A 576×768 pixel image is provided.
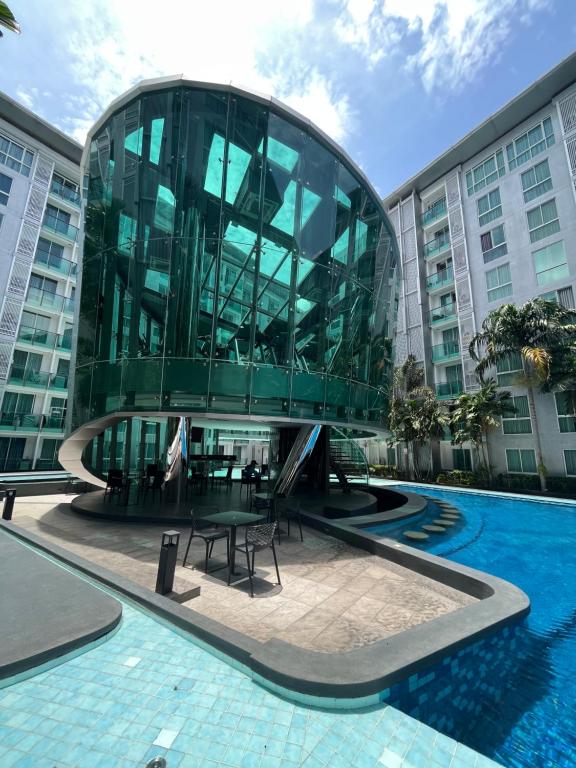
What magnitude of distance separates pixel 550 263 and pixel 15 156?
43.1 meters

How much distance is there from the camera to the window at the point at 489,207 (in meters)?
29.5

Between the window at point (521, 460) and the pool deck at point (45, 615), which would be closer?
the pool deck at point (45, 615)

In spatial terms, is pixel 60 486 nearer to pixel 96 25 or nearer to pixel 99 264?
pixel 99 264

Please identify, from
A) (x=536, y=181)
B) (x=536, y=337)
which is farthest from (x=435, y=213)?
(x=536, y=337)

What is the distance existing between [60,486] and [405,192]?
4108 cm

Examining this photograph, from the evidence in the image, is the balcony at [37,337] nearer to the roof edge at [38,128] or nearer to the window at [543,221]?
the roof edge at [38,128]

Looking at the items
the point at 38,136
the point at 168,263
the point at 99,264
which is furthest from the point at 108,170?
the point at 38,136

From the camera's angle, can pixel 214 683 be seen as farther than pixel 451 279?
No

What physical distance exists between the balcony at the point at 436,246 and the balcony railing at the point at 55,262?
112 feet

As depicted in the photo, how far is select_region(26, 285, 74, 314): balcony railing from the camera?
29188 millimetres

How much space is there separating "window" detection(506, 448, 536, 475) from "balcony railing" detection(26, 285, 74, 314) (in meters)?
37.9

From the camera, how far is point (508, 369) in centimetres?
2645

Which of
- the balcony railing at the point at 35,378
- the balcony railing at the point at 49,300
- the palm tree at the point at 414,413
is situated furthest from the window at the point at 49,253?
the palm tree at the point at 414,413

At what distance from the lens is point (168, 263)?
11477 mm
